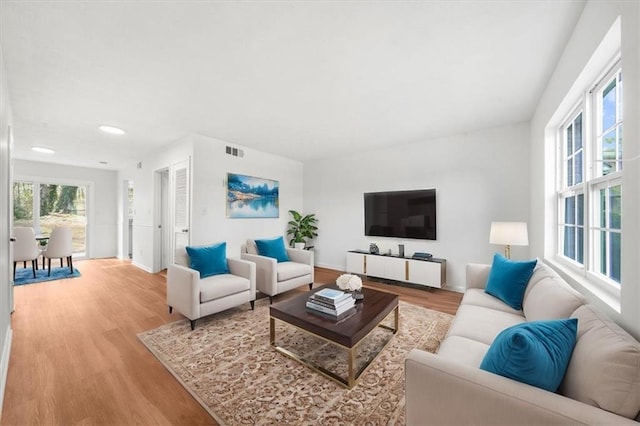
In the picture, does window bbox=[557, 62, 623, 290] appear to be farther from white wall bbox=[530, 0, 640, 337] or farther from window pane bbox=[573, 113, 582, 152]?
white wall bbox=[530, 0, 640, 337]

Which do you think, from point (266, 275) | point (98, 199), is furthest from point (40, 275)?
A: point (266, 275)

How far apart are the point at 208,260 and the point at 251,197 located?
1931 mm

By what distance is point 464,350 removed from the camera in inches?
55.9

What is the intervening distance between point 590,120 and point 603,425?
206 cm

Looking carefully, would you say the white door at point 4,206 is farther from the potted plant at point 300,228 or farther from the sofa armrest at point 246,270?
the potted plant at point 300,228

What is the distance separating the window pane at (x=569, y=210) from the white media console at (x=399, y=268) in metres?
1.58

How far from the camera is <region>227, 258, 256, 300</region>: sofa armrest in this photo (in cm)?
301

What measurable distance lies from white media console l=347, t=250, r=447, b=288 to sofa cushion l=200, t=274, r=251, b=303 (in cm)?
217

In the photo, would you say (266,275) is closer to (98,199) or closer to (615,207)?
(615,207)

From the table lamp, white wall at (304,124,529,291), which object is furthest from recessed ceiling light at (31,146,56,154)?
the table lamp

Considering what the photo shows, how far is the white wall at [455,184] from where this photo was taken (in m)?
3.50

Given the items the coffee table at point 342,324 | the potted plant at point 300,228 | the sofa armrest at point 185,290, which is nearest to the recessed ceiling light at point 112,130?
the sofa armrest at point 185,290

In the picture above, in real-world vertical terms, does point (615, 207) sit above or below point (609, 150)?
below

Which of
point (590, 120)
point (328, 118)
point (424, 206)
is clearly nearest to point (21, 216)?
point (328, 118)
